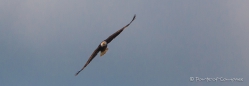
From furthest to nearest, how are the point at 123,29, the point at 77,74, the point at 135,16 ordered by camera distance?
the point at 123,29 < the point at 135,16 < the point at 77,74

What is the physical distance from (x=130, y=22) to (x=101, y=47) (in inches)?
177

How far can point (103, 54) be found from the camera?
31297 mm

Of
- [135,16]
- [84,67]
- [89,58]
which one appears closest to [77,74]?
[84,67]

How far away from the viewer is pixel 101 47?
31.3 metres

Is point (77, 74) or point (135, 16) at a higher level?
point (135, 16)

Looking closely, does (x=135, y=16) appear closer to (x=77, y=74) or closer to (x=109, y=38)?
(x=109, y=38)

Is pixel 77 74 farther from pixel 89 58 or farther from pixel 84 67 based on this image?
pixel 89 58

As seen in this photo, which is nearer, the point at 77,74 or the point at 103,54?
the point at 77,74

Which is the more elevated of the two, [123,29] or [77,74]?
[123,29]

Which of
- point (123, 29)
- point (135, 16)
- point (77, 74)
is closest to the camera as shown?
point (77, 74)

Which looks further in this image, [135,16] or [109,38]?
[109,38]

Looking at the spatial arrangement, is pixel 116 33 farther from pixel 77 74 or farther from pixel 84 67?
pixel 77 74

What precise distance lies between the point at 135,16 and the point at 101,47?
548 centimetres

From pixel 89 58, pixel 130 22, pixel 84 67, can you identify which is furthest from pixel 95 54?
pixel 130 22
